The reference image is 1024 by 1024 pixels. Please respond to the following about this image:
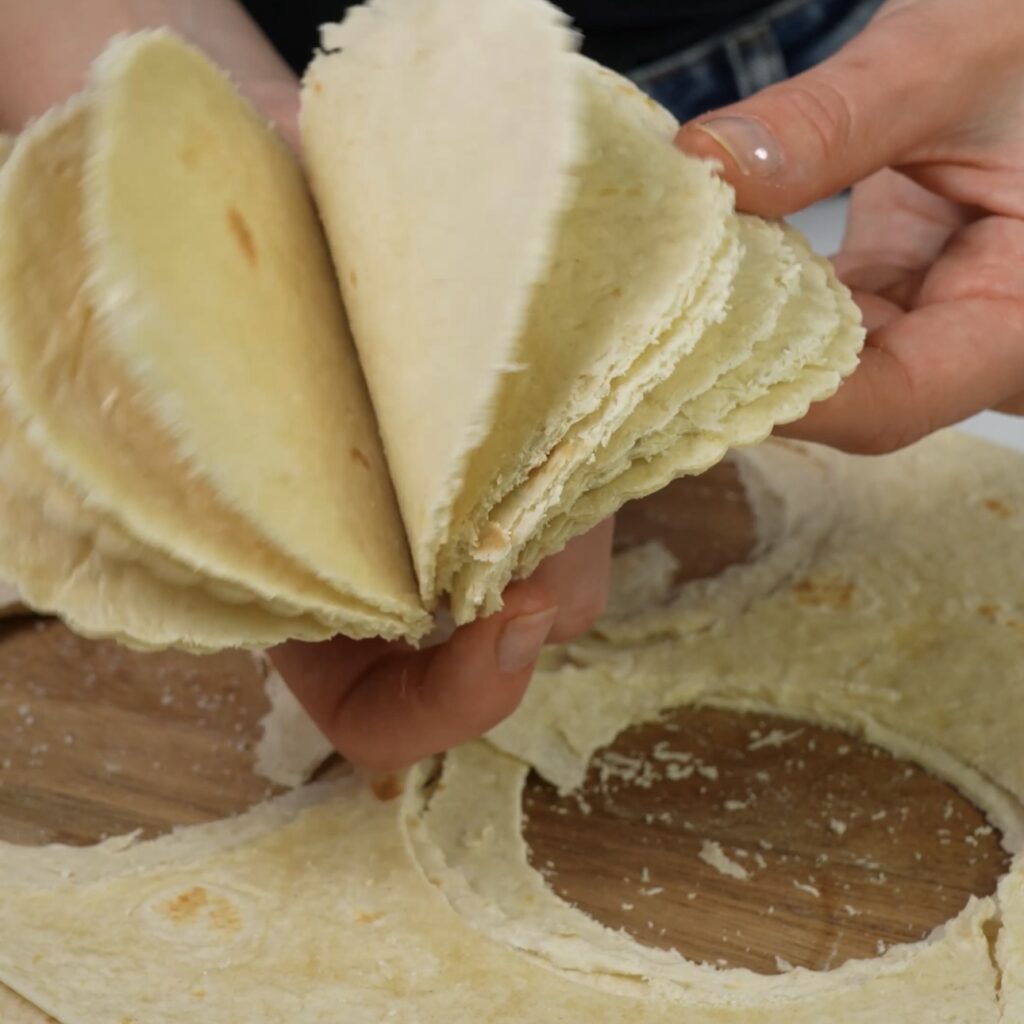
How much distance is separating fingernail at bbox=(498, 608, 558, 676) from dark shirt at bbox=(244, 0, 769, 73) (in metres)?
1.46

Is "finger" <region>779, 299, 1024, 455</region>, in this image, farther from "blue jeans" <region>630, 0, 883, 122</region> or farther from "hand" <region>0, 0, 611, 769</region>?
"blue jeans" <region>630, 0, 883, 122</region>

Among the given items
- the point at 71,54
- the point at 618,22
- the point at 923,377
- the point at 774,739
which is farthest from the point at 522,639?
the point at 618,22

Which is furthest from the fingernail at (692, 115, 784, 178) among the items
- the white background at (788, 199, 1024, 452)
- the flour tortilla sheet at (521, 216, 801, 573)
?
the white background at (788, 199, 1024, 452)

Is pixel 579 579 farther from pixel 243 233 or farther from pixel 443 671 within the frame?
pixel 243 233

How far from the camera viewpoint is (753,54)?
245 cm

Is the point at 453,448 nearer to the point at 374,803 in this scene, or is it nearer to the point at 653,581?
the point at 374,803

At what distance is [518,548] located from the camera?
1.02 metres

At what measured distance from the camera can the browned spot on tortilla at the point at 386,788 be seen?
146cm

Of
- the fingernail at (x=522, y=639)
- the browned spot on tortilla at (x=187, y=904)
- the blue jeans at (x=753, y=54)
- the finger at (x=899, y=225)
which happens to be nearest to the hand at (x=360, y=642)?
the fingernail at (x=522, y=639)

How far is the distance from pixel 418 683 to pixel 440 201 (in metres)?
0.60

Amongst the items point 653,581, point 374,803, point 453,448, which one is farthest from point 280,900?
point 653,581

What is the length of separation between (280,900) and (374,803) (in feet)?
0.60

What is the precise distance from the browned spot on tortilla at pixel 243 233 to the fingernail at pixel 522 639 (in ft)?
1.50

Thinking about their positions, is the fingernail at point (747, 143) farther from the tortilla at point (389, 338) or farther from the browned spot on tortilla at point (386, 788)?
the browned spot on tortilla at point (386, 788)
